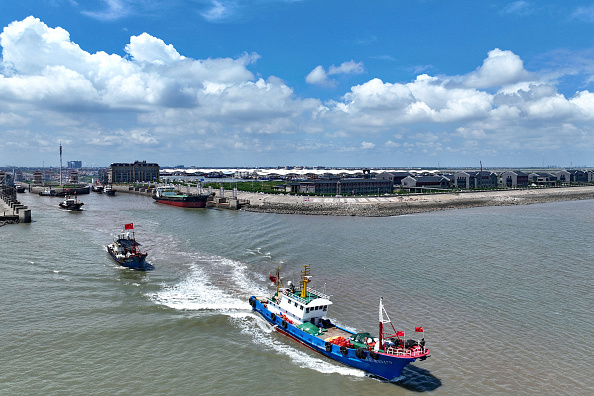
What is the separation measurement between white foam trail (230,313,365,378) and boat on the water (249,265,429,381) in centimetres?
55

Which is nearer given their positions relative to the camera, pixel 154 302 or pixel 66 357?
pixel 66 357

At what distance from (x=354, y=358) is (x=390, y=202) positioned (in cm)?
9436

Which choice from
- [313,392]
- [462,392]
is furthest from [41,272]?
[462,392]

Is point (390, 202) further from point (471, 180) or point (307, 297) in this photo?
point (307, 297)

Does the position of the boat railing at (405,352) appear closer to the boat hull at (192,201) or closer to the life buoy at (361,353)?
the life buoy at (361,353)

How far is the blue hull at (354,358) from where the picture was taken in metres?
23.6

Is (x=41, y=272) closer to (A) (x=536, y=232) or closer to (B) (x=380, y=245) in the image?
(B) (x=380, y=245)

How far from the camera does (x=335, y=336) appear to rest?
2759cm

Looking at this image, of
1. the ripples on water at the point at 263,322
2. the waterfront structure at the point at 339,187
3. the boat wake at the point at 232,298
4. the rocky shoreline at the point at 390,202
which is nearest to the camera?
the ripples on water at the point at 263,322

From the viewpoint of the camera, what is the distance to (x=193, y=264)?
4903 cm

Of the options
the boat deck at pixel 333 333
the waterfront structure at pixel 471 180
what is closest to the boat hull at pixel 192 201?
the boat deck at pixel 333 333

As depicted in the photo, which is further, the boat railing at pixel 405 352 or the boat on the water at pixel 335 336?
the boat on the water at pixel 335 336

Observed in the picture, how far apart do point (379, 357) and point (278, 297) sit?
1155cm

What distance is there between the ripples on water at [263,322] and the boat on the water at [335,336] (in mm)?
911
